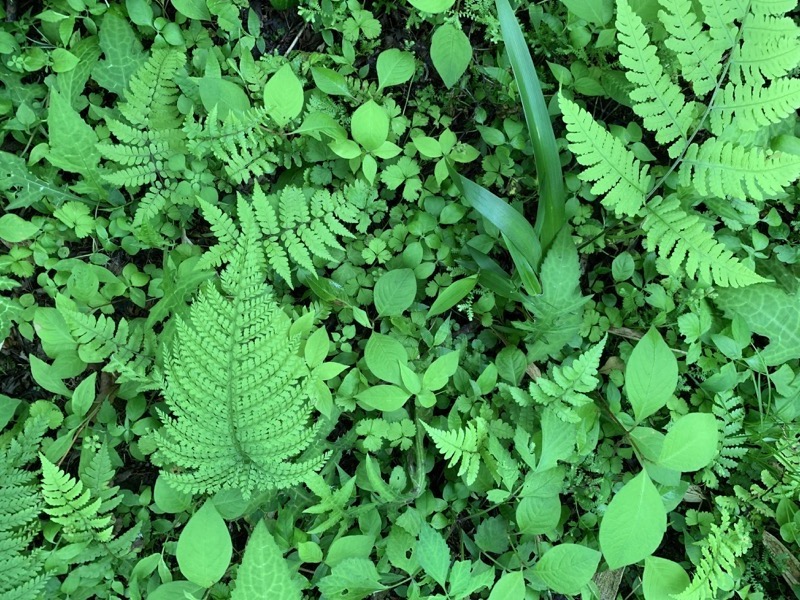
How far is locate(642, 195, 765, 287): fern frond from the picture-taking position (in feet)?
6.08

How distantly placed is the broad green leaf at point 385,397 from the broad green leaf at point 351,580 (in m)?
0.49

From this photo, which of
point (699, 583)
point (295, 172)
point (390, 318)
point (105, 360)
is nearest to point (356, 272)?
point (390, 318)

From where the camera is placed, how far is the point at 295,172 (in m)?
2.27

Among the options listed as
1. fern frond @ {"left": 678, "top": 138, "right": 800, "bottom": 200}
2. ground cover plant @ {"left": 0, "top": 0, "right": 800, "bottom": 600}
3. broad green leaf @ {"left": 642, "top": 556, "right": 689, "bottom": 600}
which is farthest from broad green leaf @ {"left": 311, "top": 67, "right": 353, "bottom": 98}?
broad green leaf @ {"left": 642, "top": 556, "right": 689, "bottom": 600}

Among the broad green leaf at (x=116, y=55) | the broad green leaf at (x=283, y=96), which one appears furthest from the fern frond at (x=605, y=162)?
the broad green leaf at (x=116, y=55)

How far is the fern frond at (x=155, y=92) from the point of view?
211cm

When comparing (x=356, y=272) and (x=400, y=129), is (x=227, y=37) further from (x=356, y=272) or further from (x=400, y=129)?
(x=356, y=272)

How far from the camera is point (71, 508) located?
1.95 m

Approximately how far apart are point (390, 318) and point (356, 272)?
217mm

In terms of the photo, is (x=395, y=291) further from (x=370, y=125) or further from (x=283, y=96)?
(x=283, y=96)

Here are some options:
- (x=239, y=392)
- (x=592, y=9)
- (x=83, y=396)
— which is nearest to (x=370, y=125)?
(x=592, y=9)

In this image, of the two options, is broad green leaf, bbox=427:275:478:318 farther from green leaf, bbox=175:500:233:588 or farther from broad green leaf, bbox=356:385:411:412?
green leaf, bbox=175:500:233:588

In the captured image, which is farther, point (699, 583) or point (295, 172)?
point (295, 172)

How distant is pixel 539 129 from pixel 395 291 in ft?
2.45
